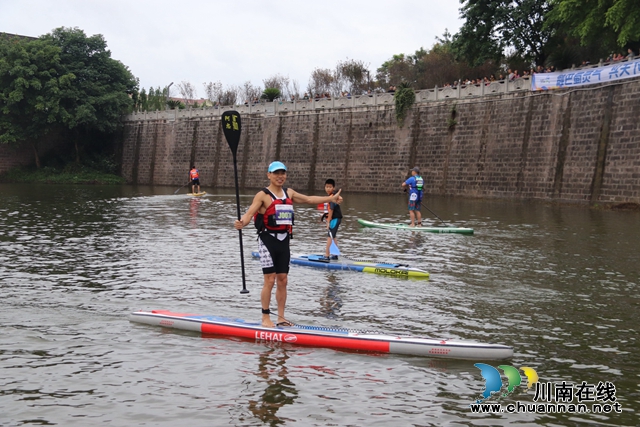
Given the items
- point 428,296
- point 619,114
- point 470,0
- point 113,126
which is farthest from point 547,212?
point 113,126

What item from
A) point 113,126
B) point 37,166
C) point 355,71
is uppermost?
point 355,71

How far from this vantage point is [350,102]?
4309 centimetres

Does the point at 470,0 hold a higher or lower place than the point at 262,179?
higher

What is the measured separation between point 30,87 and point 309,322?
171 ft

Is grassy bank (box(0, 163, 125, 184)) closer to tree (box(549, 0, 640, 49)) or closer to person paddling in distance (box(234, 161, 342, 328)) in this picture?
tree (box(549, 0, 640, 49))

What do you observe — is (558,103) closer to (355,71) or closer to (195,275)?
(195,275)

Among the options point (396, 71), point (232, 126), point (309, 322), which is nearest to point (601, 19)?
point (232, 126)

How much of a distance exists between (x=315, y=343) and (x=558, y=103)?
26226mm

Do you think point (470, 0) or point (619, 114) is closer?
point (619, 114)

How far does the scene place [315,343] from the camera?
7.50m

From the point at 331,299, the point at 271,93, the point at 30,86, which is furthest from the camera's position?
the point at 271,93

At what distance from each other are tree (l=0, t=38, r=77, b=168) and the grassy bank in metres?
3.38

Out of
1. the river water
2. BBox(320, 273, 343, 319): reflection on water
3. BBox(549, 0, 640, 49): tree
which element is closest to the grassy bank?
BBox(549, 0, 640, 49): tree

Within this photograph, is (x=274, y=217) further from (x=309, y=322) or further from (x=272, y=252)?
(x=309, y=322)
